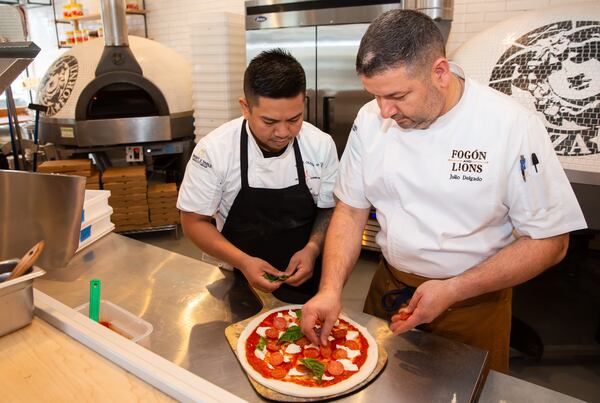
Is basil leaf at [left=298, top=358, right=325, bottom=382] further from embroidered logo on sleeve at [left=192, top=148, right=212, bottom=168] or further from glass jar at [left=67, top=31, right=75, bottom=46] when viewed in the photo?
glass jar at [left=67, top=31, right=75, bottom=46]

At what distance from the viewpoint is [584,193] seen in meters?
2.27

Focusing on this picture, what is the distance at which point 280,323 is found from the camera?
1364mm

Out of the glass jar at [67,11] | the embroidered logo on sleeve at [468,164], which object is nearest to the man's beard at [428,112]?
the embroidered logo on sleeve at [468,164]

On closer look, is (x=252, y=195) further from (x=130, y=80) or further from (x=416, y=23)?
(x=130, y=80)

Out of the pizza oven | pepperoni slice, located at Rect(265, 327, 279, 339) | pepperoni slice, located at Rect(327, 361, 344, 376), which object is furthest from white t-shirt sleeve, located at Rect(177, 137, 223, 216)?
the pizza oven

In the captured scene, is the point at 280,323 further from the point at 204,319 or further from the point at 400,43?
the point at 400,43

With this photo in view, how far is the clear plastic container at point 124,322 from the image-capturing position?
4.23 ft

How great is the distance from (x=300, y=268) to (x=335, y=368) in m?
0.51

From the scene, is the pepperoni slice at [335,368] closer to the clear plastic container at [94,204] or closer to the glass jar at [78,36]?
the clear plastic container at [94,204]

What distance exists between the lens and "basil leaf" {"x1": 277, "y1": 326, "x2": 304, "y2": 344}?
1.30m

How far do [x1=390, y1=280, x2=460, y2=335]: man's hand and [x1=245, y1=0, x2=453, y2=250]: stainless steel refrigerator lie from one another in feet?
8.60

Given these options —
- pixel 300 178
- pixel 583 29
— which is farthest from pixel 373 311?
pixel 583 29

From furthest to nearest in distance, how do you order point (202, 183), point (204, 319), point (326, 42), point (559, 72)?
point (326, 42), point (559, 72), point (202, 183), point (204, 319)

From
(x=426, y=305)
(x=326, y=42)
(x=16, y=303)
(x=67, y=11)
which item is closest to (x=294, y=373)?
(x=426, y=305)
